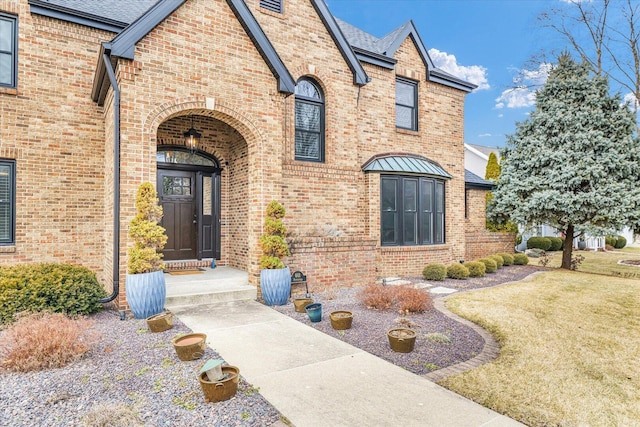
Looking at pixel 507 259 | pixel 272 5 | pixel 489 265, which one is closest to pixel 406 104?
pixel 272 5

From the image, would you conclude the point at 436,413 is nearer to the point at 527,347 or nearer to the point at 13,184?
the point at 527,347

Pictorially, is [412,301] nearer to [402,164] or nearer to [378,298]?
[378,298]

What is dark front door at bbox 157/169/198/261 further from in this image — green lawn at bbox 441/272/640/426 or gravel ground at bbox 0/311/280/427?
green lawn at bbox 441/272/640/426

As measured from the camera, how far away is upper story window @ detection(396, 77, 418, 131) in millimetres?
12961

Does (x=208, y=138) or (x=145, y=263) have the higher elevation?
(x=208, y=138)

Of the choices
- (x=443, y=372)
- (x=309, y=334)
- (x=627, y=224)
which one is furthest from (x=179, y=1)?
(x=627, y=224)

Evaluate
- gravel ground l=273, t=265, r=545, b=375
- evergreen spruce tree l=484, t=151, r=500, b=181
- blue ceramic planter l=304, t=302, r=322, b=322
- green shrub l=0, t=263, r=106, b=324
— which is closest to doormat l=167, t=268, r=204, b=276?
green shrub l=0, t=263, r=106, b=324

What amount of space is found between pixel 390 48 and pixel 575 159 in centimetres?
761

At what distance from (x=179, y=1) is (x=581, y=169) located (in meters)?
13.4

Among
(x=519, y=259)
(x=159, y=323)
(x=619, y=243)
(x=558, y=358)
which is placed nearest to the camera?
(x=558, y=358)

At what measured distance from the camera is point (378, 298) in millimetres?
7098

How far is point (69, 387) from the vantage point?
370 centimetres

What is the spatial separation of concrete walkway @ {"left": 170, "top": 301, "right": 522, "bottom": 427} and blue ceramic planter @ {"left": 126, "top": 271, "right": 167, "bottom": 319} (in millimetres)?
839

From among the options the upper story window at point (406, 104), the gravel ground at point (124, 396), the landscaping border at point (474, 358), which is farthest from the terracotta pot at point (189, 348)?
the upper story window at point (406, 104)
